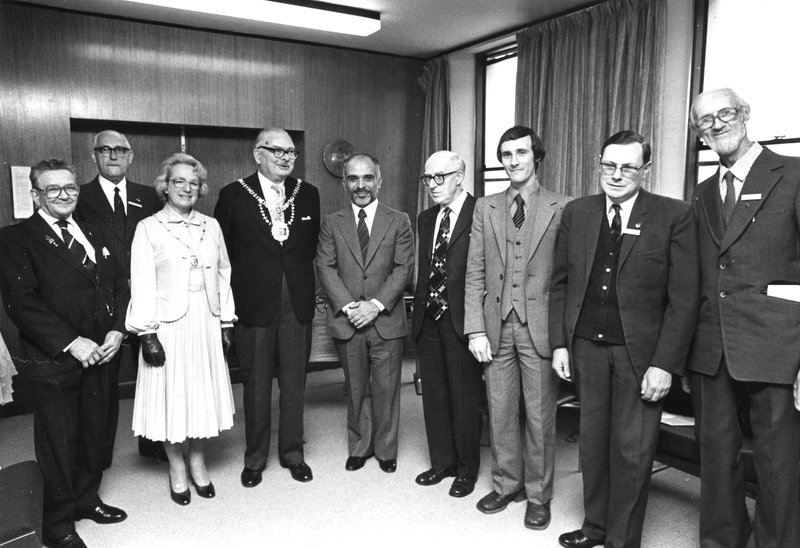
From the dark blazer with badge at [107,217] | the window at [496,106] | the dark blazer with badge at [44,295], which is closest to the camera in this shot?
the dark blazer with badge at [44,295]

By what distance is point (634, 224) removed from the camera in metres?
2.52

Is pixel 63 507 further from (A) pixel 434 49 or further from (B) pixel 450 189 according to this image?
(A) pixel 434 49

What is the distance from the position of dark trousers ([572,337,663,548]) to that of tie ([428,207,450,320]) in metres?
0.81

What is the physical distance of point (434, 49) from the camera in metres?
6.30

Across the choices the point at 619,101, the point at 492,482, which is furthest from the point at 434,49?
the point at 492,482

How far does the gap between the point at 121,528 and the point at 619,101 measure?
412cm

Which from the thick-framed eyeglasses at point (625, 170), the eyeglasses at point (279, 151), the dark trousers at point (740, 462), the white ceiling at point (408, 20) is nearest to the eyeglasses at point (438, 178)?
the eyeglasses at point (279, 151)

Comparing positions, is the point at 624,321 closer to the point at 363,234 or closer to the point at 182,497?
the point at 363,234

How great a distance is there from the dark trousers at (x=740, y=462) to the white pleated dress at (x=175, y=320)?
2.27 metres

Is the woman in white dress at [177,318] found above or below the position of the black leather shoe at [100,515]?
above

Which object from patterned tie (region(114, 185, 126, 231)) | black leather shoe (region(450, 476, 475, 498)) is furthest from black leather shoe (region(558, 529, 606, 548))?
patterned tie (region(114, 185, 126, 231))

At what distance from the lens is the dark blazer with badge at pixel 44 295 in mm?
2707

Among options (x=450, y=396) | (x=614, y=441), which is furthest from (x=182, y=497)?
(x=614, y=441)

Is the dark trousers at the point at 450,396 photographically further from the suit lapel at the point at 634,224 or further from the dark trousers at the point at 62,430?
the dark trousers at the point at 62,430
